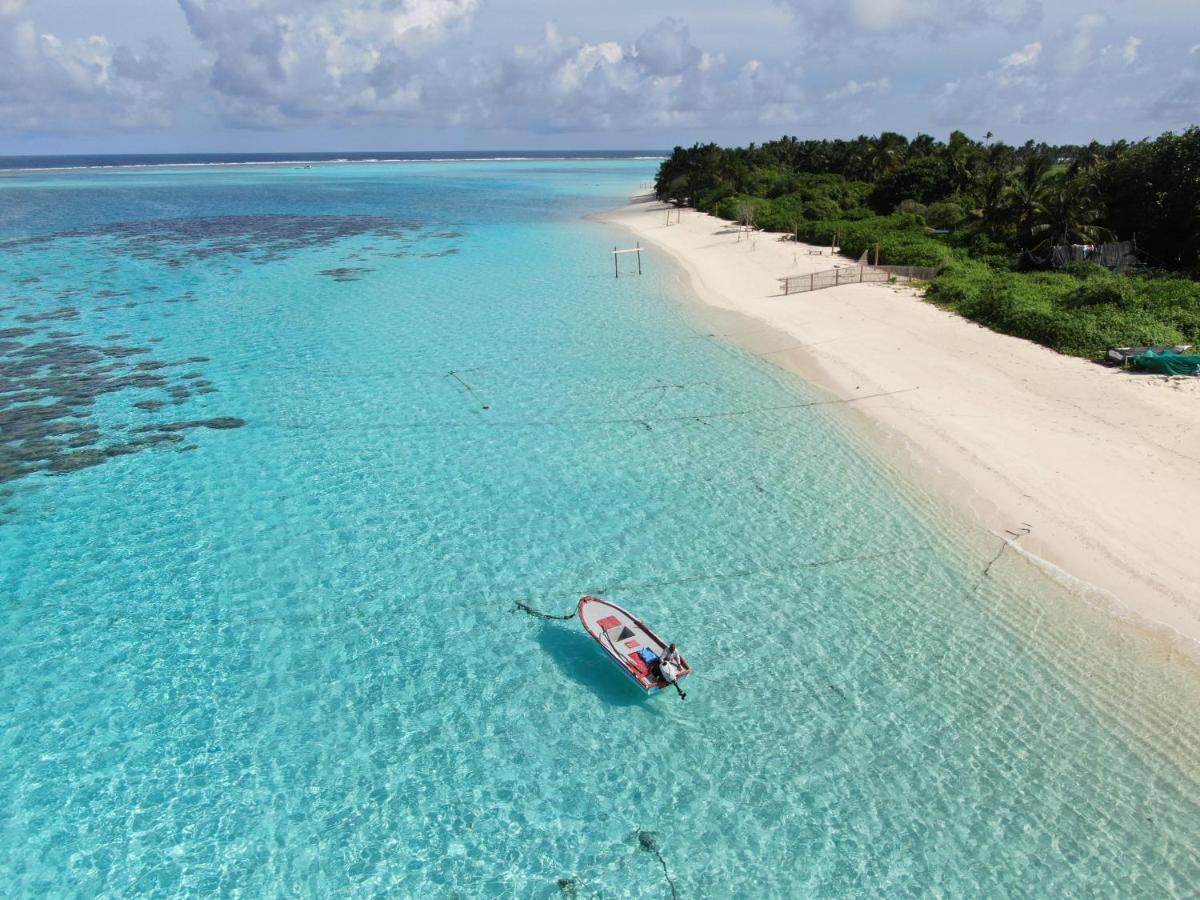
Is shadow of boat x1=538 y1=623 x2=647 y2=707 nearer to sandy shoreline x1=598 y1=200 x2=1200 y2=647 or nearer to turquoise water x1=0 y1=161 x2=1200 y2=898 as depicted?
turquoise water x1=0 y1=161 x2=1200 y2=898

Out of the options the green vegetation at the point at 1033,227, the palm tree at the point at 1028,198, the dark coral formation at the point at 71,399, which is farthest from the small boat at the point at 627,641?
the palm tree at the point at 1028,198

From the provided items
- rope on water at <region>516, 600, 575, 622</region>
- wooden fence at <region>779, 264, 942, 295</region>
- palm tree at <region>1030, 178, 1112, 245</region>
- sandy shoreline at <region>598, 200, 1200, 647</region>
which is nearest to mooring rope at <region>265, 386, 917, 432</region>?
sandy shoreline at <region>598, 200, 1200, 647</region>

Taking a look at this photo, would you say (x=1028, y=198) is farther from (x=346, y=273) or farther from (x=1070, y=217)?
(x=346, y=273)

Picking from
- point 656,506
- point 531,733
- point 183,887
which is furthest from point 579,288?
point 183,887

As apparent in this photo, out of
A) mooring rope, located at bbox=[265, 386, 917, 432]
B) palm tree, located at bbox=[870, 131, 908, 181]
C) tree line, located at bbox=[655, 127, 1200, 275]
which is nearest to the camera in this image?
mooring rope, located at bbox=[265, 386, 917, 432]

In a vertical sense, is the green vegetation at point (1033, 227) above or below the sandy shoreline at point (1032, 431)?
above

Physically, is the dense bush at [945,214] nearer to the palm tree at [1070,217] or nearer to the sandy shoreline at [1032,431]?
the palm tree at [1070,217]

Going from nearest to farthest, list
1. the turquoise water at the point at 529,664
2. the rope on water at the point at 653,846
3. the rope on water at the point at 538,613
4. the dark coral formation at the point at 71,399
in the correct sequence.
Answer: the rope on water at the point at 653,846, the turquoise water at the point at 529,664, the rope on water at the point at 538,613, the dark coral formation at the point at 71,399
